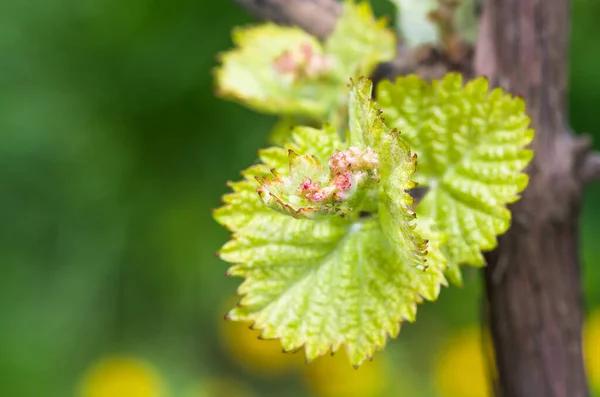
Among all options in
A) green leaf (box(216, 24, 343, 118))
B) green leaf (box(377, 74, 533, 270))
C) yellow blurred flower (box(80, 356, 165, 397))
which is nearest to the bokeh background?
yellow blurred flower (box(80, 356, 165, 397))

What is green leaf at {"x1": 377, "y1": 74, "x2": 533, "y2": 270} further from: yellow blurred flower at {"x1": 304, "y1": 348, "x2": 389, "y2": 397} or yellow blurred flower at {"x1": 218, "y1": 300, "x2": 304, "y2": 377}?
yellow blurred flower at {"x1": 218, "y1": 300, "x2": 304, "y2": 377}

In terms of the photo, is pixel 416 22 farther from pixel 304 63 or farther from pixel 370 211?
pixel 370 211

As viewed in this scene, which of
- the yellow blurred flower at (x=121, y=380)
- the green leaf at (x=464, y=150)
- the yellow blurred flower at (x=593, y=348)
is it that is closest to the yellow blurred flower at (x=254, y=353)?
the yellow blurred flower at (x=121, y=380)

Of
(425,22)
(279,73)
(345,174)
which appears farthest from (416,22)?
(345,174)

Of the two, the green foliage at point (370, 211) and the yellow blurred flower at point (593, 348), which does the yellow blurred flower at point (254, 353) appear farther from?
the green foliage at point (370, 211)

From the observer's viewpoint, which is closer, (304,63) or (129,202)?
(304,63)

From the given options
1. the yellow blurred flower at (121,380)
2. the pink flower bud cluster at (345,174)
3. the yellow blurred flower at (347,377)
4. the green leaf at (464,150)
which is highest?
the green leaf at (464,150)

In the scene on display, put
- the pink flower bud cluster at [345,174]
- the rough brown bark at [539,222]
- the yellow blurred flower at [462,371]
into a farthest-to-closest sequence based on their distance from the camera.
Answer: the yellow blurred flower at [462,371]
the rough brown bark at [539,222]
the pink flower bud cluster at [345,174]
